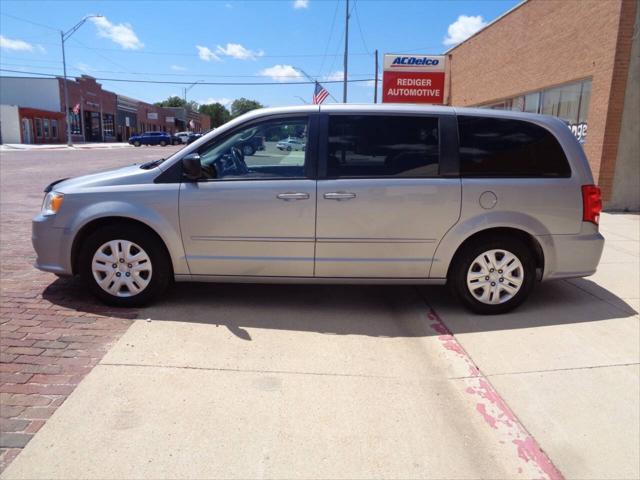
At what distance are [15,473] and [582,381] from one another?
353 cm

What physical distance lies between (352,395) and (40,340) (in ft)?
8.19

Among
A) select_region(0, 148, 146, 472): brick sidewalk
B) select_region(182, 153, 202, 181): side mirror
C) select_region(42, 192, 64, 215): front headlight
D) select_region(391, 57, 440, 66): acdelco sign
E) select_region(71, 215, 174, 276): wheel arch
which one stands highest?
select_region(391, 57, 440, 66): acdelco sign

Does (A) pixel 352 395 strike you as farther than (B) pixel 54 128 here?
No

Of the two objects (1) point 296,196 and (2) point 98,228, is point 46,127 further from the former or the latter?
(1) point 296,196

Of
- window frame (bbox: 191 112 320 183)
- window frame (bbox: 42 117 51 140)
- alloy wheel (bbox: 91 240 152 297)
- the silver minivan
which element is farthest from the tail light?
window frame (bbox: 42 117 51 140)

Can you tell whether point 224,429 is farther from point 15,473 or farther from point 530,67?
point 530,67

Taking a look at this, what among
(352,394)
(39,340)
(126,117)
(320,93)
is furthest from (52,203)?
(126,117)

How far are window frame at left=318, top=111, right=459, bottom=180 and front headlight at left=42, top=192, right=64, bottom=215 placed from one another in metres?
2.37

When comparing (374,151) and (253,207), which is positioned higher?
(374,151)

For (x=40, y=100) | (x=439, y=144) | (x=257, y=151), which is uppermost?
(x=40, y=100)

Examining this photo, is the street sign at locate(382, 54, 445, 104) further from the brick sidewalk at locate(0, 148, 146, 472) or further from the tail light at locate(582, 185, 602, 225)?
the brick sidewalk at locate(0, 148, 146, 472)

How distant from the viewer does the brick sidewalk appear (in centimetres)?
308

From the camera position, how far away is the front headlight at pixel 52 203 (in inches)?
186

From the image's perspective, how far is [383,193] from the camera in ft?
14.9
